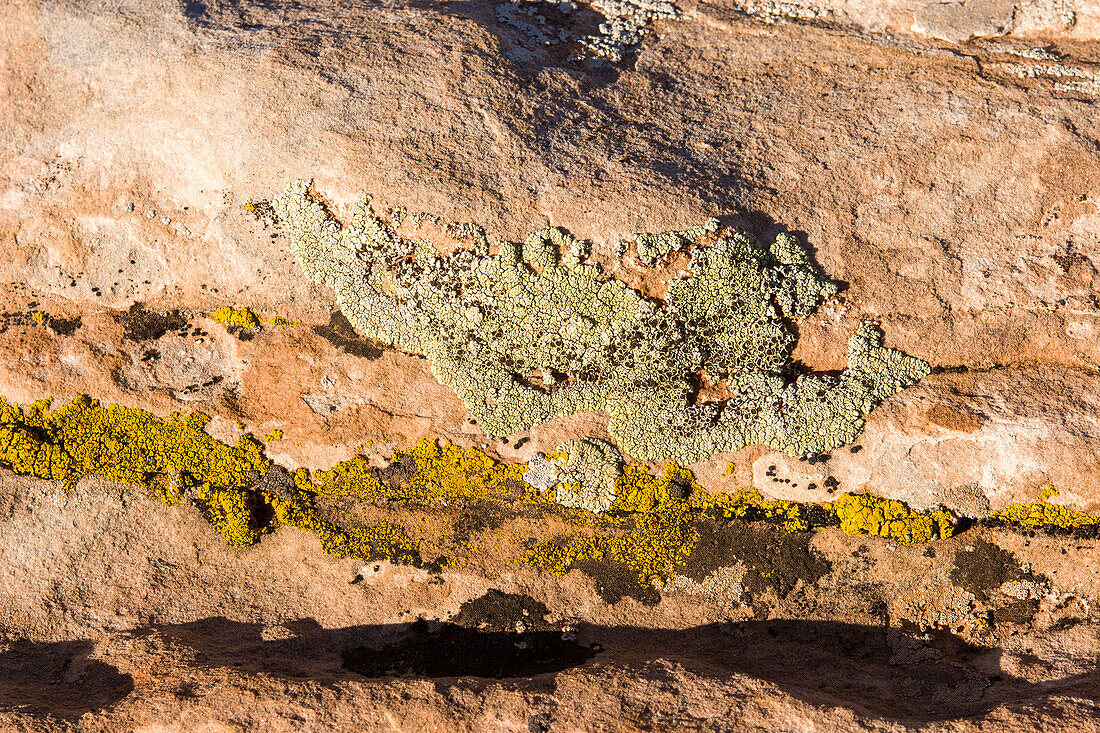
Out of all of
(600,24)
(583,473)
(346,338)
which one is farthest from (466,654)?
(600,24)

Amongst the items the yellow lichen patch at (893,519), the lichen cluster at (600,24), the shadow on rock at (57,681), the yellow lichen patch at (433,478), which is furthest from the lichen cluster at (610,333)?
the shadow on rock at (57,681)

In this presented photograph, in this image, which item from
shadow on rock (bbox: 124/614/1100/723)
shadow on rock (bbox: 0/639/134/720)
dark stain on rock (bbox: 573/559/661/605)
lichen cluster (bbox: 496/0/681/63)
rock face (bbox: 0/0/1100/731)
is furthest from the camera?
lichen cluster (bbox: 496/0/681/63)

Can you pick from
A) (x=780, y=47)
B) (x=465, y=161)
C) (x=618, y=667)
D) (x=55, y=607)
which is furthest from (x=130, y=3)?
(x=618, y=667)

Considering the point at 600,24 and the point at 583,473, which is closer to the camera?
the point at 583,473

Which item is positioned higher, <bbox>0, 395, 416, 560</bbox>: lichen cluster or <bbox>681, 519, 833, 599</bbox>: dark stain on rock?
<bbox>681, 519, 833, 599</bbox>: dark stain on rock

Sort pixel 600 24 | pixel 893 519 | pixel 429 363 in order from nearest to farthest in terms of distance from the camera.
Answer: pixel 893 519
pixel 429 363
pixel 600 24

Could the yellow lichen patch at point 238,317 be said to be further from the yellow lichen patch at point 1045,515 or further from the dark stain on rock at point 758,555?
the yellow lichen patch at point 1045,515

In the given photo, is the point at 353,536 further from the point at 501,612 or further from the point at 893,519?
the point at 893,519

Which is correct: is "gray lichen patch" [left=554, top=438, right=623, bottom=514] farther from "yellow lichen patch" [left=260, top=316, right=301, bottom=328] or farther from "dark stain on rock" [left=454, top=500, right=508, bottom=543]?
"yellow lichen patch" [left=260, top=316, right=301, bottom=328]

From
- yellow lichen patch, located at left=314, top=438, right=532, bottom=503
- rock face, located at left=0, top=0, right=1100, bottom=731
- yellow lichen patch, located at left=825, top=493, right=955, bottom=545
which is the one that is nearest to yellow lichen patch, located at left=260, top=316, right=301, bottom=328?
rock face, located at left=0, top=0, right=1100, bottom=731
